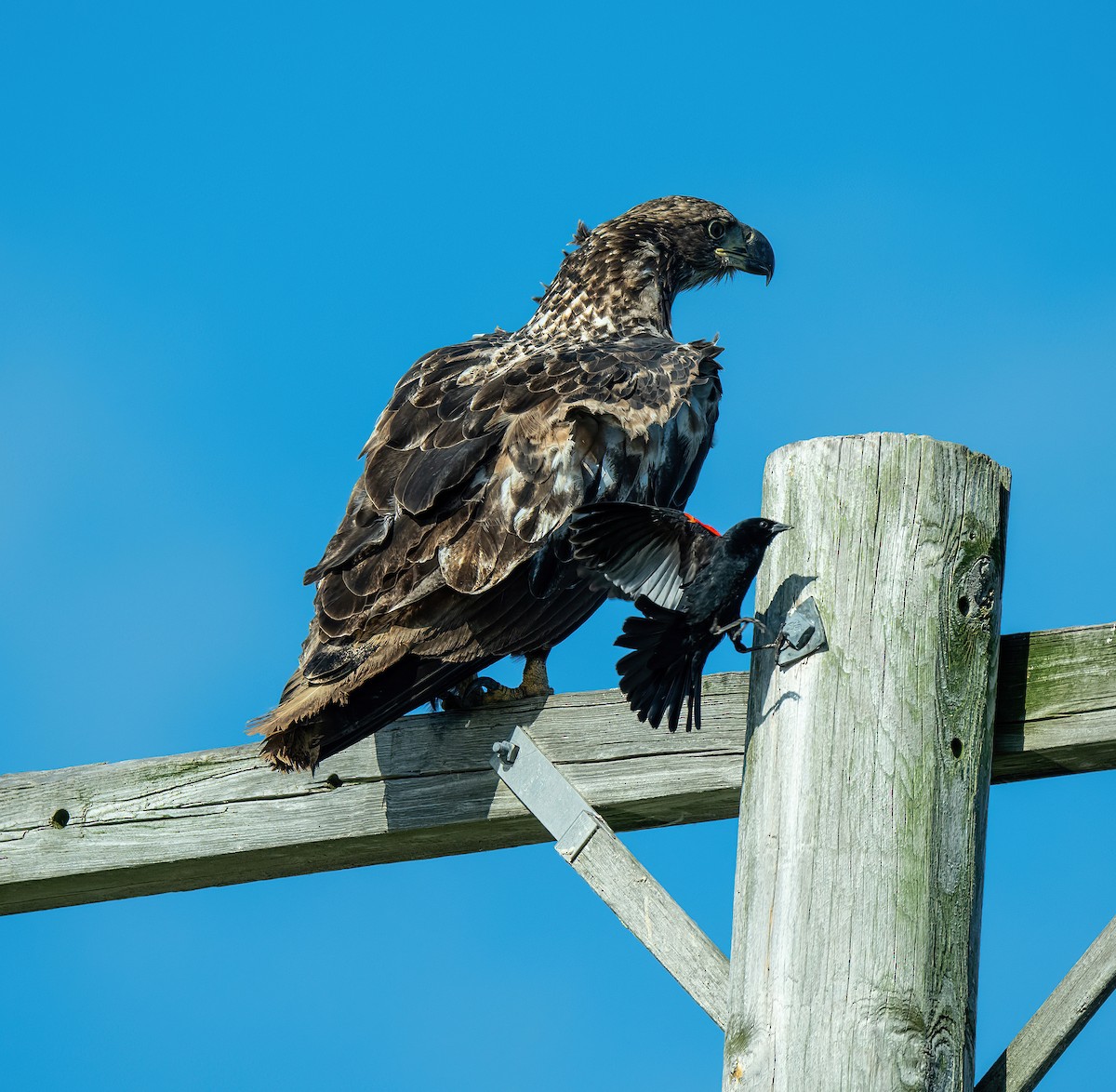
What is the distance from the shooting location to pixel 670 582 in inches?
92.7

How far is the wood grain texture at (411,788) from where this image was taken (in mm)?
2340

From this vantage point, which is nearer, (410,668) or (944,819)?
(944,819)

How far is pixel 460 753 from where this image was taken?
116 inches

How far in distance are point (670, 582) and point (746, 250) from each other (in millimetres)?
2816

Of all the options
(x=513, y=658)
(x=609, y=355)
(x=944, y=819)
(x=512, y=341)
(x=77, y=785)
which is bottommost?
(x=944, y=819)

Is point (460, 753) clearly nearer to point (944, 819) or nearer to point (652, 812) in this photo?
point (652, 812)

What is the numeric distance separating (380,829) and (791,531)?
1.09m

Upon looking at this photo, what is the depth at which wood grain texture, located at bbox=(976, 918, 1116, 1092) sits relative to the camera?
2.11 m

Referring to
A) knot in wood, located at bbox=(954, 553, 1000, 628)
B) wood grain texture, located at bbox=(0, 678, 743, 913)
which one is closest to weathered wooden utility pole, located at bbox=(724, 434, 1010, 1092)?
knot in wood, located at bbox=(954, 553, 1000, 628)

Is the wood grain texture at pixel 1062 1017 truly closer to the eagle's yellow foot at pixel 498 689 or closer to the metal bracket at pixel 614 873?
the metal bracket at pixel 614 873

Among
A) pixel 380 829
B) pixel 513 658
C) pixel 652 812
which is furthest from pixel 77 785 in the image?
pixel 652 812

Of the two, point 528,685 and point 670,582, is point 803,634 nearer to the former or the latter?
point 670,582

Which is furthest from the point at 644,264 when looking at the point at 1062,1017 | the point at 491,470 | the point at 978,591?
the point at 1062,1017

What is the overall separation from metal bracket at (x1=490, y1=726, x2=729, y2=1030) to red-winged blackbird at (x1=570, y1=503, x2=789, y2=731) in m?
0.26
